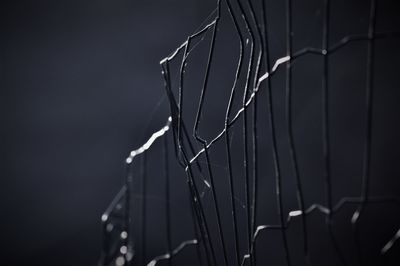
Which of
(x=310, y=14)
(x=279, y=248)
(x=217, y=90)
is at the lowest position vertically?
(x=279, y=248)

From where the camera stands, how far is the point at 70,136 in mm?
1051

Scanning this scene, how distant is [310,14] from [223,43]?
15cm

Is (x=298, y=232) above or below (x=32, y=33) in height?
below

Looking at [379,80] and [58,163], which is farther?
[58,163]

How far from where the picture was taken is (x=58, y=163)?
3.44 feet

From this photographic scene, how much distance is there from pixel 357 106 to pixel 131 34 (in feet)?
1.66

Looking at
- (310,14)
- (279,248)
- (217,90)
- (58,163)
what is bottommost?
(279,248)

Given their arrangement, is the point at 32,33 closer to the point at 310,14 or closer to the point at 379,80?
the point at 310,14

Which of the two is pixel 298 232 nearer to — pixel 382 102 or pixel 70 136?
pixel 382 102

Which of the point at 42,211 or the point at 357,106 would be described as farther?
the point at 42,211

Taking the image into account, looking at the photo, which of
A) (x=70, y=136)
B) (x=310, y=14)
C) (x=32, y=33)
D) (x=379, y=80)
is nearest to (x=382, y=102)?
(x=379, y=80)

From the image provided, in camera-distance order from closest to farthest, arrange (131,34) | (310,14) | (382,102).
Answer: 1. (310,14)
2. (382,102)
3. (131,34)

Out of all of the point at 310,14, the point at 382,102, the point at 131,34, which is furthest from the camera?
the point at 131,34

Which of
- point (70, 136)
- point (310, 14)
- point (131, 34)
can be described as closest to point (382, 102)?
point (310, 14)
